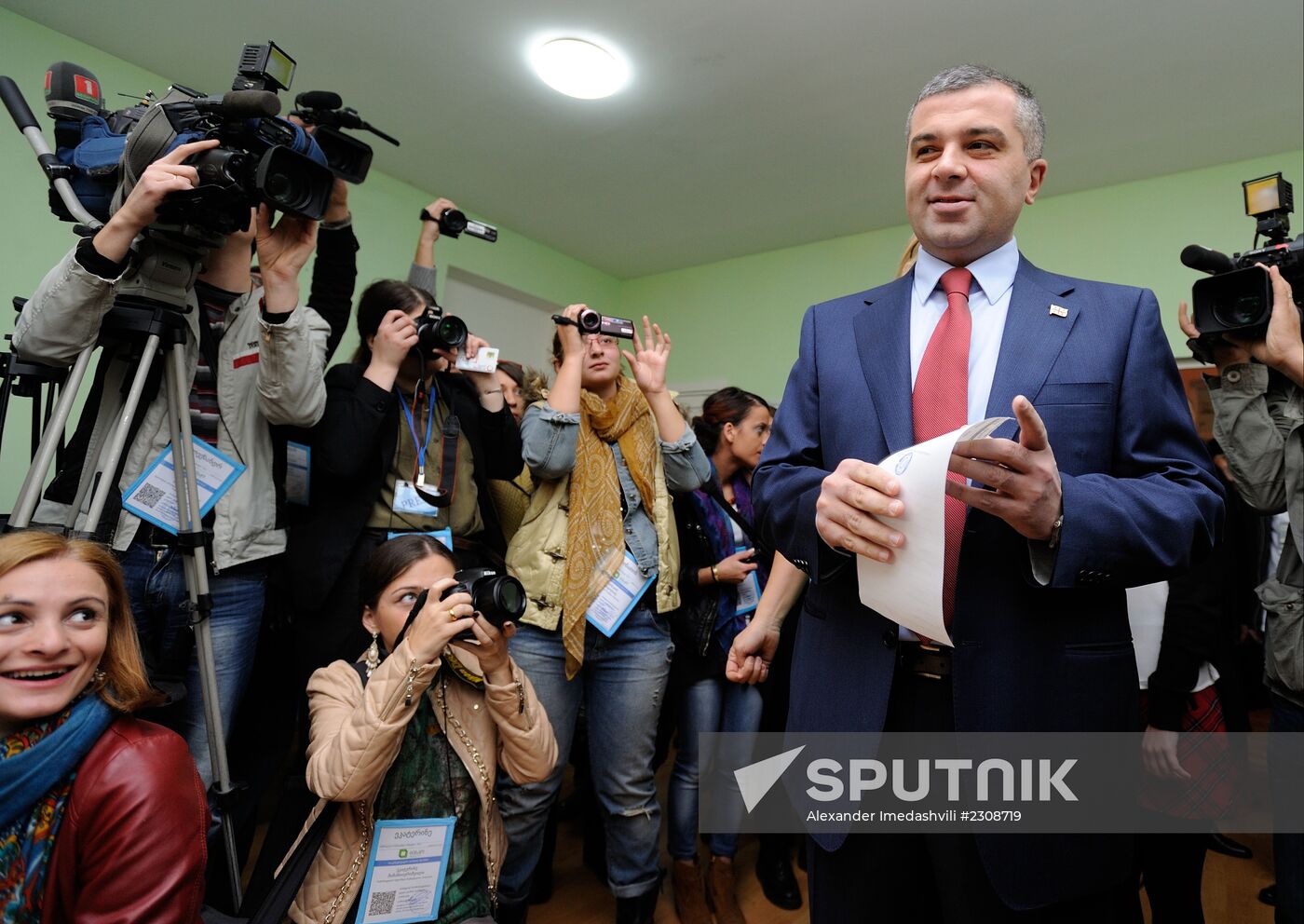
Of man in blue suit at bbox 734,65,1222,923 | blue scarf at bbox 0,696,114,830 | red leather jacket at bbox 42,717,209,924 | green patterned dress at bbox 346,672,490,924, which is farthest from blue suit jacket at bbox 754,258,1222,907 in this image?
blue scarf at bbox 0,696,114,830

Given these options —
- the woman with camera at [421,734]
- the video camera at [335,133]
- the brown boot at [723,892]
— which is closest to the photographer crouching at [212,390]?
the video camera at [335,133]

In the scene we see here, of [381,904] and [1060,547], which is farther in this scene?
[381,904]

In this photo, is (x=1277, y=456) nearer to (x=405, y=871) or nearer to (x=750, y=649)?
(x=750, y=649)

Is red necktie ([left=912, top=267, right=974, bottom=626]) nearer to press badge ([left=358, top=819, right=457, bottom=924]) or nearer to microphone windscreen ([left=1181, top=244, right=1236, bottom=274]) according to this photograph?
microphone windscreen ([left=1181, top=244, right=1236, bottom=274])

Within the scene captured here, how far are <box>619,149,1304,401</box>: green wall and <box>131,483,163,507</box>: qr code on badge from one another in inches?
140

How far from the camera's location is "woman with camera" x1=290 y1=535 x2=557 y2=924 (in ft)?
3.76

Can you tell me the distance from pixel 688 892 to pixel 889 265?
3.78 m

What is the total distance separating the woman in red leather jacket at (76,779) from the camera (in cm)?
92

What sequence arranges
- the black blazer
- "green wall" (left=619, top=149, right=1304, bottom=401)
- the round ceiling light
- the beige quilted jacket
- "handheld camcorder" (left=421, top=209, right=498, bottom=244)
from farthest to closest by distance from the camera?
"green wall" (left=619, top=149, right=1304, bottom=401) → the round ceiling light → "handheld camcorder" (left=421, top=209, right=498, bottom=244) → the black blazer → the beige quilted jacket

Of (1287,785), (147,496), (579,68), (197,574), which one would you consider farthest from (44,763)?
(579,68)

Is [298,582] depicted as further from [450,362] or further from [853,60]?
[853,60]

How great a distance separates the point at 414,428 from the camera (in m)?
1.83

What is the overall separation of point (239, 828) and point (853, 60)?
3256 mm

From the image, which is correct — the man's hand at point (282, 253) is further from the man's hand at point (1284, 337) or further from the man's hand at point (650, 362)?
the man's hand at point (1284, 337)
